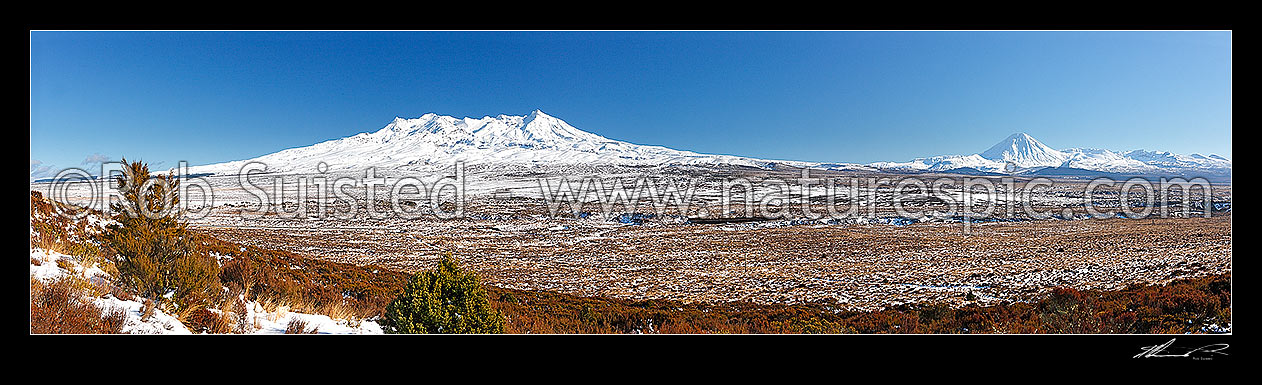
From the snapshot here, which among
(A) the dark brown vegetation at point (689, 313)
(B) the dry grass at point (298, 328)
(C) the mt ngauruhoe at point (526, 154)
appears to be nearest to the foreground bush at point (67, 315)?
(A) the dark brown vegetation at point (689, 313)

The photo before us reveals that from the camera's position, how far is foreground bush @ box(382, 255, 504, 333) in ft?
9.87

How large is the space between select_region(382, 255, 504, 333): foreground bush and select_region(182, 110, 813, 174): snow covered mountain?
253 ft

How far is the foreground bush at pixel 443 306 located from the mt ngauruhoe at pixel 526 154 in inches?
3086

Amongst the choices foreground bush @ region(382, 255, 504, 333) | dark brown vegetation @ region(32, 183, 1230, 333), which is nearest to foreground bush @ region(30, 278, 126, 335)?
dark brown vegetation @ region(32, 183, 1230, 333)

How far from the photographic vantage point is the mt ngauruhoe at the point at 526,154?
8775 cm

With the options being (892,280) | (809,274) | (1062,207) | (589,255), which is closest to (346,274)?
(589,255)

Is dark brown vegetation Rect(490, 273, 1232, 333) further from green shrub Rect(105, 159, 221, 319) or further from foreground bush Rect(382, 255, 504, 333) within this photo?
green shrub Rect(105, 159, 221, 319)

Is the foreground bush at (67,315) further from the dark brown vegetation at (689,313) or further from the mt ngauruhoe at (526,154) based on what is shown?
the mt ngauruhoe at (526,154)

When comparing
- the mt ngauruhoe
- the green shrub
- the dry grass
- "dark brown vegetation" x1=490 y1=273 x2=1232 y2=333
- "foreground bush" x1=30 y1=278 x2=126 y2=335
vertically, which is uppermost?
the mt ngauruhoe

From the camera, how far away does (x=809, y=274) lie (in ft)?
30.9

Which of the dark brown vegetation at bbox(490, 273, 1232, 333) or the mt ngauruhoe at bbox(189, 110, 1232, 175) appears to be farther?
the mt ngauruhoe at bbox(189, 110, 1232, 175)
